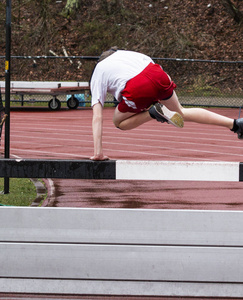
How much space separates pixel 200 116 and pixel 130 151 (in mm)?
6495

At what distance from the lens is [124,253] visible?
11.1ft

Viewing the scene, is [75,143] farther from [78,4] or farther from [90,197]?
[78,4]

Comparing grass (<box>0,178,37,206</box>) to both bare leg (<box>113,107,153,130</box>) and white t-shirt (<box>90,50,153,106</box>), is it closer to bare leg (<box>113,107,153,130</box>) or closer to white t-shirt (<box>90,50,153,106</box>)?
bare leg (<box>113,107,153,130</box>)

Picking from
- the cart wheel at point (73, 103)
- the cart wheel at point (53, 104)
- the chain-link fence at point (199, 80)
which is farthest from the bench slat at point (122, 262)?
the cart wheel at point (73, 103)

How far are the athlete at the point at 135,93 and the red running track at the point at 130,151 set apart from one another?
2.37 m

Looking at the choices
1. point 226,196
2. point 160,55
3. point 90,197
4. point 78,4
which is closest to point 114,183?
point 90,197

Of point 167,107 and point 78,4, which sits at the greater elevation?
point 78,4

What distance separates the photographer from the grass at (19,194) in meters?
6.91

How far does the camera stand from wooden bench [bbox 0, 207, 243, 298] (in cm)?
335

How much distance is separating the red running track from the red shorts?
8.42ft

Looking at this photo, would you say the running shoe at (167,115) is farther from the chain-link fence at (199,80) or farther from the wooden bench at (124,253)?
the chain-link fence at (199,80)

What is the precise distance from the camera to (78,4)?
31891mm

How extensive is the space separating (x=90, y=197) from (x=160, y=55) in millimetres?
21153

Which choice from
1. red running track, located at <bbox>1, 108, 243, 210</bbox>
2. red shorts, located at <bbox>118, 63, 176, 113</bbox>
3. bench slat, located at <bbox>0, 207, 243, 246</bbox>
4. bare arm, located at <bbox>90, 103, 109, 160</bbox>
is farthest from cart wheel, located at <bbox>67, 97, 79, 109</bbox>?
bench slat, located at <bbox>0, 207, 243, 246</bbox>
